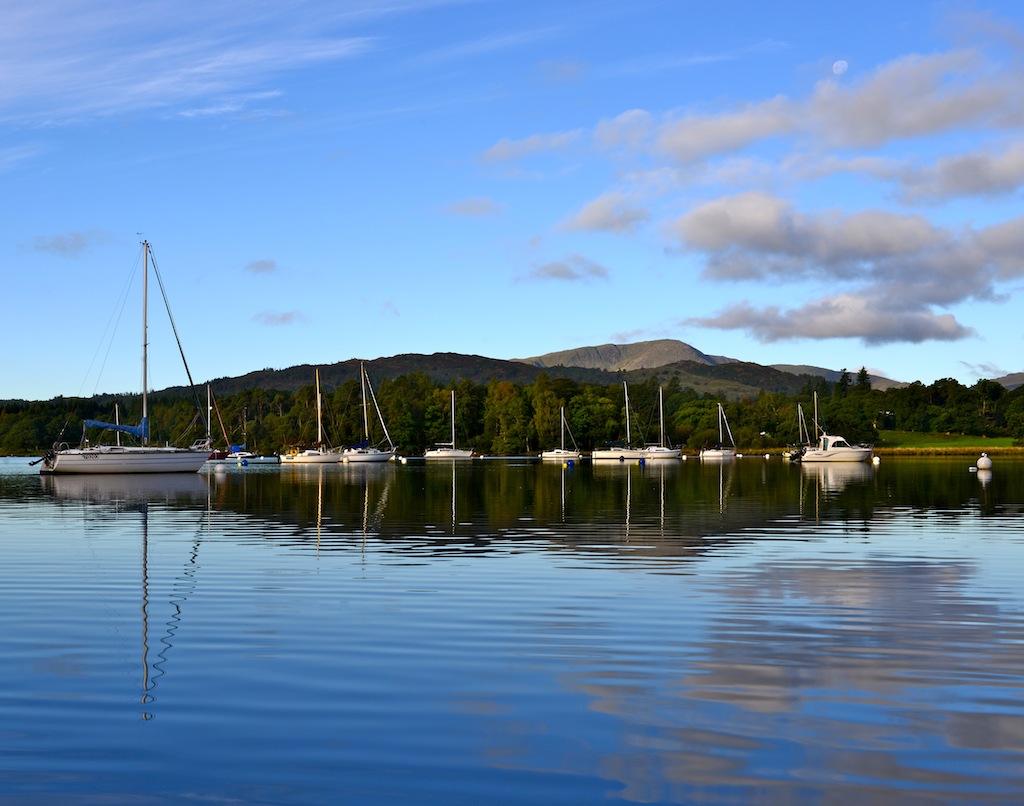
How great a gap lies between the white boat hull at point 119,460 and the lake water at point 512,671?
68.7 metres

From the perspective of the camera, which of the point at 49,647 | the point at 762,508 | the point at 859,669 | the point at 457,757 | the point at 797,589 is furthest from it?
the point at 762,508

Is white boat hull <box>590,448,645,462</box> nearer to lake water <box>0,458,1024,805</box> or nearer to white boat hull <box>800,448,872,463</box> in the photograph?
white boat hull <box>800,448,872,463</box>

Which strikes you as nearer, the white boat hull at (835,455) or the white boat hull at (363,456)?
the white boat hull at (835,455)

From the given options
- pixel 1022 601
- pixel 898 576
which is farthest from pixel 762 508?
pixel 1022 601

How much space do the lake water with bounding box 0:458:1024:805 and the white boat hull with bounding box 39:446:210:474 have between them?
68.7 metres

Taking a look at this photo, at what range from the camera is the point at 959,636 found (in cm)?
1816

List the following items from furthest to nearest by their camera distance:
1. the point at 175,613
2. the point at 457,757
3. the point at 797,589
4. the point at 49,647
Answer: the point at 797,589
the point at 175,613
the point at 49,647
the point at 457,757

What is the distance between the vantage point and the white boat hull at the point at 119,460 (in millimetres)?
101125

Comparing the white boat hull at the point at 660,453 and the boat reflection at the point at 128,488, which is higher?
the white boat hull at the point at 660,453

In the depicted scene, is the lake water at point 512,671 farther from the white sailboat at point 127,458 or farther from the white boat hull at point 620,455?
the white boat hull at point 620,455

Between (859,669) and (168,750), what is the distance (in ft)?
31.5

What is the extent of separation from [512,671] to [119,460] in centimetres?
9351

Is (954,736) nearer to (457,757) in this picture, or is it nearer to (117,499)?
(457,757)

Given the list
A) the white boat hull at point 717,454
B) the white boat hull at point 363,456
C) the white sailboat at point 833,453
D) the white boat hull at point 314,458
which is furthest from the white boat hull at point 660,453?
the white boat hull at point 314,458
